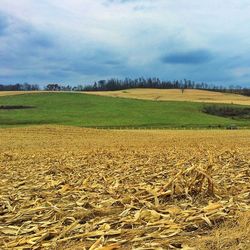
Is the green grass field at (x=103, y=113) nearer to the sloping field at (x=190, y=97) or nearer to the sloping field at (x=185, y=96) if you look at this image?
the sloping field at (x=185, y=96)

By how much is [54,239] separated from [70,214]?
89cm

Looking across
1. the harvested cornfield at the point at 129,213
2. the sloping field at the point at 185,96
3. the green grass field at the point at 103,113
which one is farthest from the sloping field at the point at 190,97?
the harvested cornfield at the point at 129,213

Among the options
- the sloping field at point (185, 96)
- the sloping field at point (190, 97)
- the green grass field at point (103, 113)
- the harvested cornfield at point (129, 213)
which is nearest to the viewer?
the harvested cornfield at point (129, 213)

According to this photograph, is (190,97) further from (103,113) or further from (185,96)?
(103,113)

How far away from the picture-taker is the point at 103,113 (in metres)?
91.7

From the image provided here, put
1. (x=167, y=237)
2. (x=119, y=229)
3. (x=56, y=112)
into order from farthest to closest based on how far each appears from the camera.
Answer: (x=56, y=112) → (x=119, y=229) → (x=167, y=237)

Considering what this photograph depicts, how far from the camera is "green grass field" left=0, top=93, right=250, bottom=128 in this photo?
7756cm

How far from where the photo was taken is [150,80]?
652 ft

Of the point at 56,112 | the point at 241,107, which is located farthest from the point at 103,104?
the point at 241,107

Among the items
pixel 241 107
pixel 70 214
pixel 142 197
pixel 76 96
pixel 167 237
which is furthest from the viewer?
pixel 76 96

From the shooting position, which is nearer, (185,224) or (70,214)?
(185,224)

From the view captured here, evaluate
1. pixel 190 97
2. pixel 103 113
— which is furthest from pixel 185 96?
pixel 103 113

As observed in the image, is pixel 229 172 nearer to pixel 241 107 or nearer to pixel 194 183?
pixel 194 183

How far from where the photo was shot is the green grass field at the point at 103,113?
→ 77.6 m
